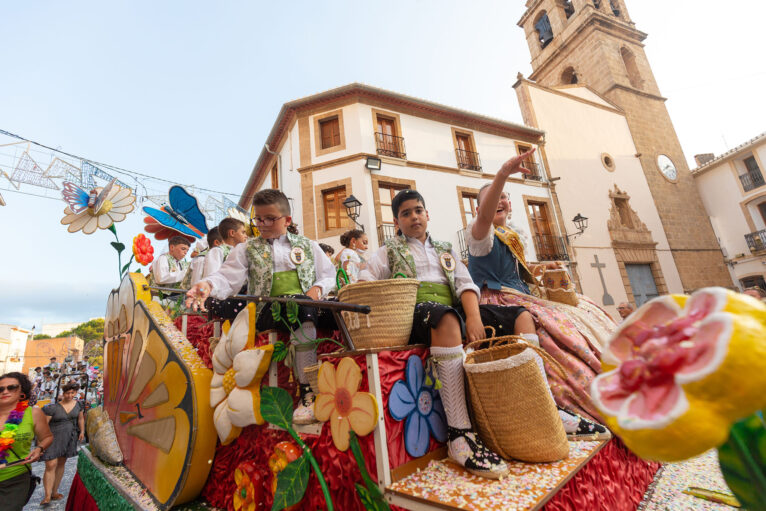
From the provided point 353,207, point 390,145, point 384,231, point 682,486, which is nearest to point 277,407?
point 682,486

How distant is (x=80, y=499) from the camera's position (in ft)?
12.7

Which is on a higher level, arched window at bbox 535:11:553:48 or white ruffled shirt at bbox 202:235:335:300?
arched window at bbox 535:11:553:48

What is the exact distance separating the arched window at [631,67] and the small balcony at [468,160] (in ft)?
33.9

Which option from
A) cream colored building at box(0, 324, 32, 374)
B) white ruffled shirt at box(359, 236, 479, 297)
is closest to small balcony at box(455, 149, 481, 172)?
white ruffled shirt at box(359, 236, 479, 297)

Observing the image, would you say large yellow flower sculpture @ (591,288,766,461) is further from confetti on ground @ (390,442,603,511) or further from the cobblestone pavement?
the cobblestone pavement

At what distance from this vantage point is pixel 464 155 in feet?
42.4

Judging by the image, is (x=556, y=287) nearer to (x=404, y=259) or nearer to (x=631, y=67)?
(x=404, y=259)

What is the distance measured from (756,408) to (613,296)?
48.5 ft

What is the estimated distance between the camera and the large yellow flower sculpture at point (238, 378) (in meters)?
1.80

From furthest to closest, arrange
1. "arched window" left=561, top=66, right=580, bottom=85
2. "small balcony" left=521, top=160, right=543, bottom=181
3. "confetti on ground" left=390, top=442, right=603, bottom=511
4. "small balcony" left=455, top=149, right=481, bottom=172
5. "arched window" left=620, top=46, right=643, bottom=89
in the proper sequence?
"arched window" left=561, top=66, right=580, bottom=85
"arched window" left=620, top=46, right=643, bottom=89
"small balcony" left=521, top=160, right=543, bottom=181
"small balcony" left=455, top=149, right=481, bottom=172
"confetti on ground" left=390, top=442, right=603, bottom=511

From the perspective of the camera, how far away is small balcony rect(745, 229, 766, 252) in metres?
15.4

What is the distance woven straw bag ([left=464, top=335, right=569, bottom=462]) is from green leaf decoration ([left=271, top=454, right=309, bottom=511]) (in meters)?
0.78

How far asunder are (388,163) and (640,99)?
13458mm

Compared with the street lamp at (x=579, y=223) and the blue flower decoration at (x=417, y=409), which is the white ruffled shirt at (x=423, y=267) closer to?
the blue flower decoration at (x=417, y=409)
